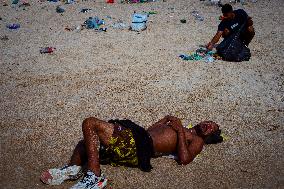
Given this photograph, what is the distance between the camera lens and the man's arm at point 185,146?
372cm

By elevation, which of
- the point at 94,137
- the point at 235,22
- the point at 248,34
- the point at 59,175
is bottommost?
the point at 59,175

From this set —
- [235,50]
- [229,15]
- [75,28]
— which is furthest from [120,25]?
[235,50]

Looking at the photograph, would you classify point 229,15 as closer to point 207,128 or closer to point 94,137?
point 207,128

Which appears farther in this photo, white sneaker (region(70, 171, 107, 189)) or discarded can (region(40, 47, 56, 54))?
discarded can (region(40, 47, 56, 54))

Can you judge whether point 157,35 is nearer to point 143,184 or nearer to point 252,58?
point 252,58

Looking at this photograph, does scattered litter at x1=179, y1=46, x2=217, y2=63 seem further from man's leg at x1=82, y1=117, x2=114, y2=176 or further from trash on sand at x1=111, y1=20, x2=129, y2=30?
man's leg at x1=82, y1=117, x2=114, y2=176

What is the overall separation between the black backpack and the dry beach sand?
0.19 m

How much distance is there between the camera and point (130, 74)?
6293 millimetres

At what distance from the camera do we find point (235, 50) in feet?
22.7

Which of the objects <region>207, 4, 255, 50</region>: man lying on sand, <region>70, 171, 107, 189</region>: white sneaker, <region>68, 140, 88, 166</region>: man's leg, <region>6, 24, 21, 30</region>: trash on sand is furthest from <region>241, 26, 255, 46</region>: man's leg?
<region>6, 24, 21, 30</region>: trash on sand

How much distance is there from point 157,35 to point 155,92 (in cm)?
344

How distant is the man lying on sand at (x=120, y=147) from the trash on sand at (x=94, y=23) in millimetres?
6009

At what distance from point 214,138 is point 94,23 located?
6.25 meters

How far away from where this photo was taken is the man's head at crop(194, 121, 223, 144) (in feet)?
13.3
